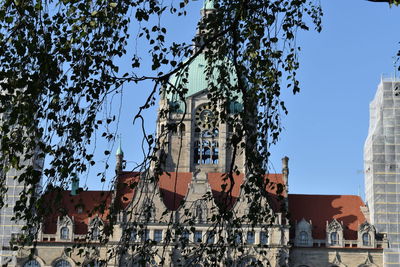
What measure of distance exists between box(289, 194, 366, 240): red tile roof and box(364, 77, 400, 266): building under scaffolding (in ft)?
4.51

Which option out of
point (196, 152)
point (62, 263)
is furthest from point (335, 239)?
point (62, 263)

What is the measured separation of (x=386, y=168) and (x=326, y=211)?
576 centimetres

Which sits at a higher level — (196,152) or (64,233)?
(196,152)

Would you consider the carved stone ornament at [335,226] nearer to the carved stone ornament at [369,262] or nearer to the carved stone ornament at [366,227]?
the carved stone ornament at [366,227]

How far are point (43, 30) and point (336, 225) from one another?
5192 centimetres

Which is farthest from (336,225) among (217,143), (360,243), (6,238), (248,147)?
(248,147)

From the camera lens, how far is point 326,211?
6975 cm

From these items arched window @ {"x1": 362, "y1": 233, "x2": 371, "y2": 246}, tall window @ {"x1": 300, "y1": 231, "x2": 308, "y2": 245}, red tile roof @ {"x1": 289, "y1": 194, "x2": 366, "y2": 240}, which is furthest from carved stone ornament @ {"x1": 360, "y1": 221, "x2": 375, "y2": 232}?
tall window @ {"x1": 300, "y1": 231, "x2": 308, "y2": 245}

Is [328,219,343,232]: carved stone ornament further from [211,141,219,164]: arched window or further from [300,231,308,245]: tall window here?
[211,141,219,164]: arched window

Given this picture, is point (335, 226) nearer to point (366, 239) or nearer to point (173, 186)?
point (366, 239)

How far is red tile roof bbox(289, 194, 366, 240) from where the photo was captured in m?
67.7

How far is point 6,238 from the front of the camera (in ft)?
225

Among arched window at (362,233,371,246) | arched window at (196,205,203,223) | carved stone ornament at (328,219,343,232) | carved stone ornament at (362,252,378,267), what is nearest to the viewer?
arched window at (196,205,203,223)

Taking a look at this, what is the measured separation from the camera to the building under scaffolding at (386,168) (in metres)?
68.1
